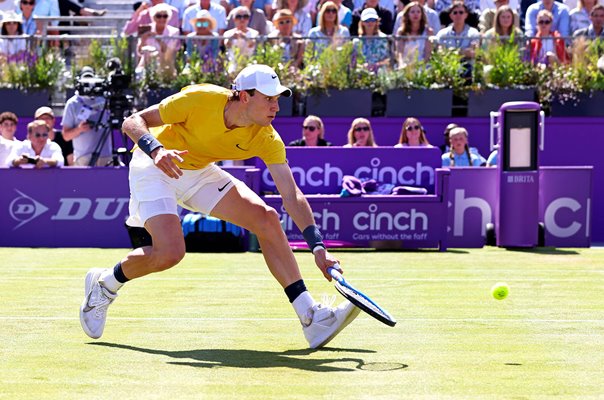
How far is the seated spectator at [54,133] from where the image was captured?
1617cm

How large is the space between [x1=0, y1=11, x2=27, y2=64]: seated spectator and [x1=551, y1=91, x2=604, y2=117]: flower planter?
7.15 m

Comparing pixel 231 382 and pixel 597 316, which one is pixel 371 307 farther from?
pixel 597 316

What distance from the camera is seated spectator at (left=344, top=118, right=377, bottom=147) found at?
15594mm

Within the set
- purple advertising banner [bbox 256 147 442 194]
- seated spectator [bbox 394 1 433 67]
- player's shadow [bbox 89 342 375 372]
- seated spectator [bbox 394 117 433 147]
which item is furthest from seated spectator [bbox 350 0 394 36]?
player's shadow [bbox 89 342 375 372]

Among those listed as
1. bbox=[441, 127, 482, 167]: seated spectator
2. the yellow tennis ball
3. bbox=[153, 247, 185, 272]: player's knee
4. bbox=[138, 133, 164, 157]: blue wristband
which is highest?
bbox=[138, 133, 164, 157]: blue wristband

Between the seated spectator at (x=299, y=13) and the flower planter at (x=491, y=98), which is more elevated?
the seated spectator at (x=299, y=13)

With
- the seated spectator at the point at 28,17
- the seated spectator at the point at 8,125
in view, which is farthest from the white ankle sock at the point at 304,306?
the seated spectator at the point at 28,17

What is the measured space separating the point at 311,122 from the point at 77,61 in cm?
350

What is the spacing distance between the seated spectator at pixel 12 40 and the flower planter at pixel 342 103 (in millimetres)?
3908

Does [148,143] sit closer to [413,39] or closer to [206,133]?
[206,133]

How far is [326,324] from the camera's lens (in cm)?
774

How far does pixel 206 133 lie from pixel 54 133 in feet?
31.1

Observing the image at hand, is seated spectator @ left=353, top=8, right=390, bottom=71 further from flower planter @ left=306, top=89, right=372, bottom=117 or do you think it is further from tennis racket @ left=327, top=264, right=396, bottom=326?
tennis racket @ left=327, top=264, right=396, bottom=326

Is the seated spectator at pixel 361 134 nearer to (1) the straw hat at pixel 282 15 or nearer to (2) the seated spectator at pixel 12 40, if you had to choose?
(1) the straw hat at pixel 282 15
